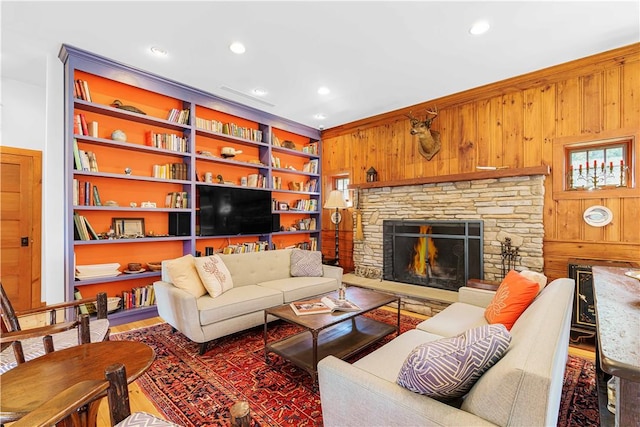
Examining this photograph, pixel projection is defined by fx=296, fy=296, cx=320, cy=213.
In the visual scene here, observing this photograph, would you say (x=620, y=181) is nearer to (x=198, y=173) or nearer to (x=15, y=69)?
(x=198, y=173)

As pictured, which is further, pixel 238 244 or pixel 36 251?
pixel 238 244

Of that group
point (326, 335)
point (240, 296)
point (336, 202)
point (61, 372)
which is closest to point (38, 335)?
point (61, 372)

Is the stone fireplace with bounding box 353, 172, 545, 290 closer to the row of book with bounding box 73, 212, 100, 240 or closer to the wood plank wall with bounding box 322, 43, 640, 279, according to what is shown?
the wood plank wall with bounding box 322, 43, 640, 279

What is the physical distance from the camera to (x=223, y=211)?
169 inches

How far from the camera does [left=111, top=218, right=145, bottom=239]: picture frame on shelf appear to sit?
3.53m

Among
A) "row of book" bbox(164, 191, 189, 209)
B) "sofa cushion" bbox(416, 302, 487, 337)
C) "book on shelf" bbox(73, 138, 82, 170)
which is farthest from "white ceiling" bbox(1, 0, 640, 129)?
"sofa cushion" bbox(416, 302, 487, 337)

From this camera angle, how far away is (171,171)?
3867 mm

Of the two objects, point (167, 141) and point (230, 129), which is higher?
point (230, 129)

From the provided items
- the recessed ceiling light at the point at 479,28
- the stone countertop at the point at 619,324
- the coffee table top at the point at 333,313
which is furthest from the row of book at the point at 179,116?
the stone countertop at the point at 619,324

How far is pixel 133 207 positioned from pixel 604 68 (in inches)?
213

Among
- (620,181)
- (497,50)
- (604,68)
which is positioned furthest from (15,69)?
(620,181)

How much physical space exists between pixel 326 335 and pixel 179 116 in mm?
3318

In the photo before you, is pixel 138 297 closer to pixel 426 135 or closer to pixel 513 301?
pixel 513 301

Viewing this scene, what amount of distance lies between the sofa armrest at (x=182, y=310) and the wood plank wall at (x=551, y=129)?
3.44m
